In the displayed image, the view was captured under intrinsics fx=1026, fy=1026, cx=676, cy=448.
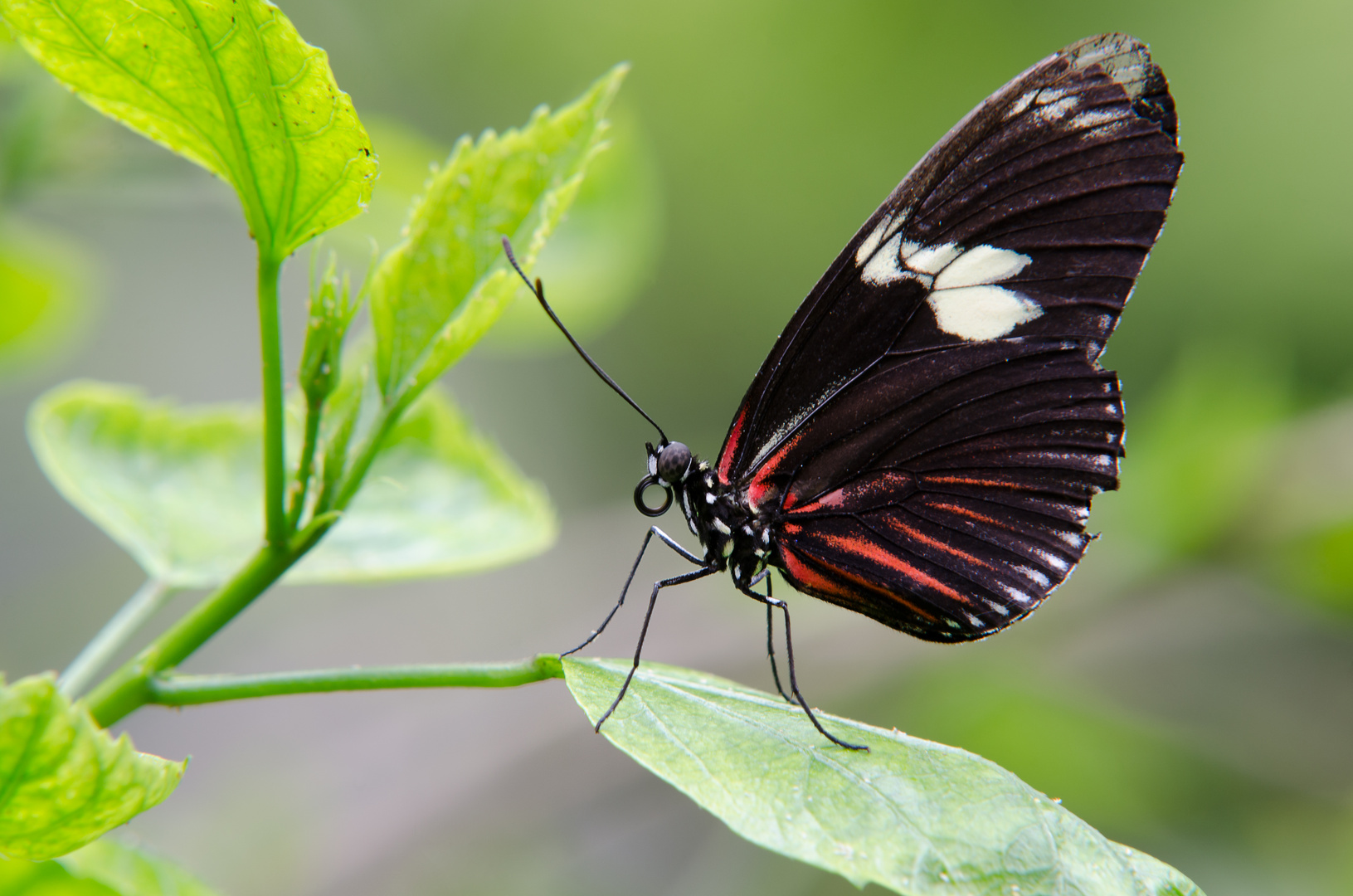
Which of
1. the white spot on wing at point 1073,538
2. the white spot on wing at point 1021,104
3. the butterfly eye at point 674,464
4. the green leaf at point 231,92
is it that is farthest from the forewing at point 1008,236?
the green leaf at point 231,92

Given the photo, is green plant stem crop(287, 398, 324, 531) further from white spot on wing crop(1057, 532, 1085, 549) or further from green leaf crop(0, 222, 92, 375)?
white spot on wing crop(1057, 532, 1085, 549)

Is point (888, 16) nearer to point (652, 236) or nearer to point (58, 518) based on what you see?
point (652, 236)

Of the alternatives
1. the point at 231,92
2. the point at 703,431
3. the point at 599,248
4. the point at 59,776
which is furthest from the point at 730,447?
the point at 703,431

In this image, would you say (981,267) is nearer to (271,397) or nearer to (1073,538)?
(1073,538)

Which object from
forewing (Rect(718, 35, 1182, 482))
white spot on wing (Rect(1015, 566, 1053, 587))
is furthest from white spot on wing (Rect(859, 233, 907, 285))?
white spot on wing (Rect(1015, 566, 1053, 587))

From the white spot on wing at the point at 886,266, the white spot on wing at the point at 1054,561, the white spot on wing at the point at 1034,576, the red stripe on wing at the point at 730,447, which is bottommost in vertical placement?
the red stripe on wing at the point at 730,447

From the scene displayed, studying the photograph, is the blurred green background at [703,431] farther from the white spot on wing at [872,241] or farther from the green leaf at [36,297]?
the white spot on wing at [872,241]
